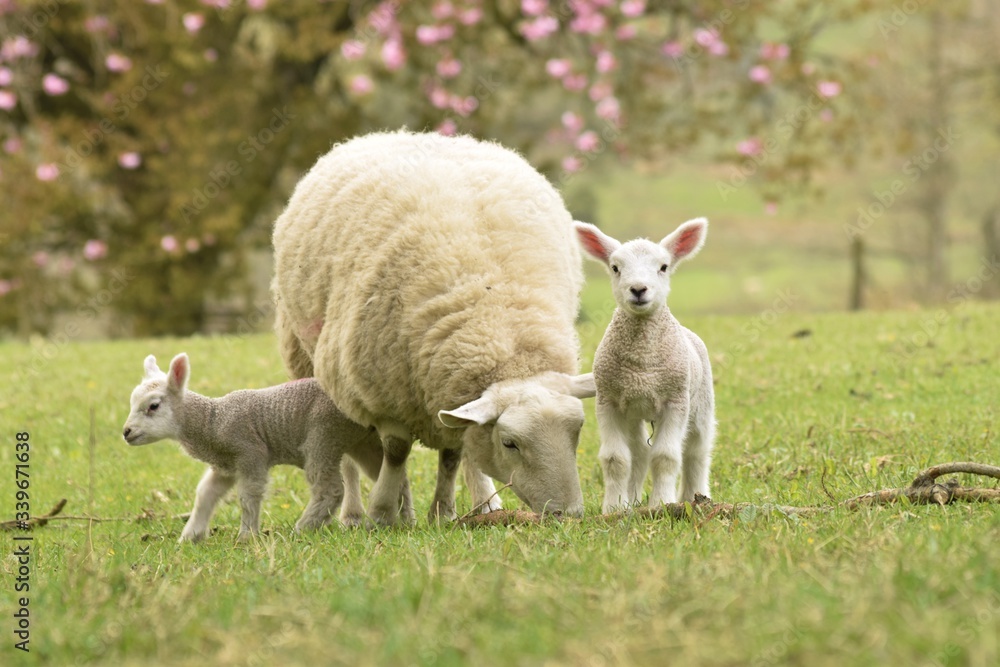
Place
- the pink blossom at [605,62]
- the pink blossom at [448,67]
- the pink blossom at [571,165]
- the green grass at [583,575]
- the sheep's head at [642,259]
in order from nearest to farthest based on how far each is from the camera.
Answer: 1. the green grass at [583,575]
2. the sheep's head at [642,259]
3. the pink blossom at [605,62]
4. the pink blossom at [448,67]
5. the pink blossom at [571,165]

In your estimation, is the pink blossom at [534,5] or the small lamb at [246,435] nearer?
the small lamb at [246,435]

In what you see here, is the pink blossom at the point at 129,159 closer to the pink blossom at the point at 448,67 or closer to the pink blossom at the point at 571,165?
the pink blossom at the point at 448,67

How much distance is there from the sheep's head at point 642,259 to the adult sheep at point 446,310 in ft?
1.67

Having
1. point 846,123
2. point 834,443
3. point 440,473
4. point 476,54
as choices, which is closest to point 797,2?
point 846,123

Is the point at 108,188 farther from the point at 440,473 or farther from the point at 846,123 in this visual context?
the point at 440,473

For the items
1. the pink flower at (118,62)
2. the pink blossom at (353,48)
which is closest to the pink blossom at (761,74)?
the pink blossom at (353,48)

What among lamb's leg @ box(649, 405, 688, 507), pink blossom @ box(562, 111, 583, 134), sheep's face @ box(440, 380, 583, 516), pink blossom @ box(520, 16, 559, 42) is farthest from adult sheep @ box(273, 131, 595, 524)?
pink blossom @ box(562, 111, 583, 134)

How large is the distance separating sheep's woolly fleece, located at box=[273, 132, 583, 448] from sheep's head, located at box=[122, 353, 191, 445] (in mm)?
697

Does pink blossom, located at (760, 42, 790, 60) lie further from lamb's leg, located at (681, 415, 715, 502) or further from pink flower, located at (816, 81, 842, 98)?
lamb's leg, located at (681, 415, 715, 502)

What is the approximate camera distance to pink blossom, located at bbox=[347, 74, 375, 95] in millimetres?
18594

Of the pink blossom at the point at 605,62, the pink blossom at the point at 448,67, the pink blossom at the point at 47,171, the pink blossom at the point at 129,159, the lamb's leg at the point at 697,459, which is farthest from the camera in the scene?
the pink blossom at the point at 448,67

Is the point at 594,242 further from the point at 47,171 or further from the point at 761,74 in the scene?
the point at 47,171

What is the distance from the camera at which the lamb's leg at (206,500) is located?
6.02 metres

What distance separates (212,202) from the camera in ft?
60.3
